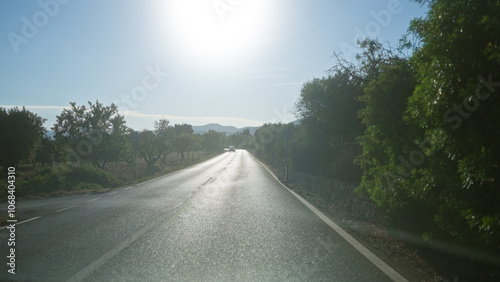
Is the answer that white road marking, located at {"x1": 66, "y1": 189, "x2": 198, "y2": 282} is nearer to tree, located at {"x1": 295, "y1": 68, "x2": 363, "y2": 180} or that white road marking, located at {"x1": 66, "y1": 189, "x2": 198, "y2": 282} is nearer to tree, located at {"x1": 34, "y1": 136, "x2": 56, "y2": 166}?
tree, located at {"x1": 295, "y1": 68, "x2": 363, "y2": 180}

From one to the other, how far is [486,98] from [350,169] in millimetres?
12571

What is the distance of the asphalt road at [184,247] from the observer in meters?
4.29

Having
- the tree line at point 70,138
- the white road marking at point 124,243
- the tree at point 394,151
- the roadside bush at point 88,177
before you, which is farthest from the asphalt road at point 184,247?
the tree line at point 70,138

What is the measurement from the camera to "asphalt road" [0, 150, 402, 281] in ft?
14.1

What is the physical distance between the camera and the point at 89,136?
119 ft

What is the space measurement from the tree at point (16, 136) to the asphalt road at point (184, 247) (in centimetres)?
2664

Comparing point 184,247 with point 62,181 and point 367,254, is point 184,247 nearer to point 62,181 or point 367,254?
Answer: point 367,254

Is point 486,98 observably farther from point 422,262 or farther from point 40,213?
point 40,213

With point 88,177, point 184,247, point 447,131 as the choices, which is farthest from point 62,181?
point 447,131

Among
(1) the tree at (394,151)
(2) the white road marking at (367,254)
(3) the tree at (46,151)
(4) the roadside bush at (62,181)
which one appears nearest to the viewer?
(2) the white road marking at (367,254)

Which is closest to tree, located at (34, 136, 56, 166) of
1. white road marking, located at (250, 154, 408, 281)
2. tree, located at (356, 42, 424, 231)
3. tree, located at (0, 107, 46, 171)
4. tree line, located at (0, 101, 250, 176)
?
tree line, located at (0, 101, 250, 176)

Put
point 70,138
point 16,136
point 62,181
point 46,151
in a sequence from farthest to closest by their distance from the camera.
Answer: point 46,151
point 70,138
point 16,136
point 62,181

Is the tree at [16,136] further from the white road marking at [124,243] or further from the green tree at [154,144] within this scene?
the white road marking at [124,243]

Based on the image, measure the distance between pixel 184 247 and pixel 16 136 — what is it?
33305mm
